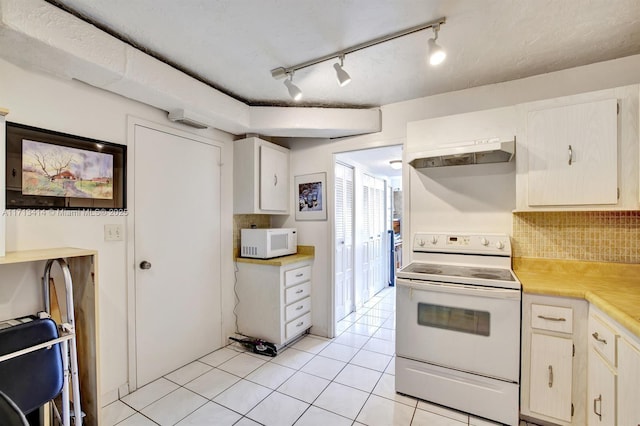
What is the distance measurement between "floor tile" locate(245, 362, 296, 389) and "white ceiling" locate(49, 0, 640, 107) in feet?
7.70

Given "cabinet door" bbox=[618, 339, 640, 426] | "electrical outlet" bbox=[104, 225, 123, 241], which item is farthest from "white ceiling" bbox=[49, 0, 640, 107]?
"cabinet door" bbox=[618, 339, 640, 426]

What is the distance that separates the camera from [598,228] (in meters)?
2.00

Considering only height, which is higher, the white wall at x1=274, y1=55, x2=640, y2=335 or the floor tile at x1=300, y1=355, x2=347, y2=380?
the white wall at x1=274, y1=55, x2=640, y2=335

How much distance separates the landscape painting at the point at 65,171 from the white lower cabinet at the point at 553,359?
2.81 metres

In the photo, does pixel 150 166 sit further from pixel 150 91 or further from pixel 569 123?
pixel 569 123

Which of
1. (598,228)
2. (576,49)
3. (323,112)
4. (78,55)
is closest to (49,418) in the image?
(78,55)

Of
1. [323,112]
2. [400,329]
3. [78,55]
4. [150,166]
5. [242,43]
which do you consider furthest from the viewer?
[323,112]

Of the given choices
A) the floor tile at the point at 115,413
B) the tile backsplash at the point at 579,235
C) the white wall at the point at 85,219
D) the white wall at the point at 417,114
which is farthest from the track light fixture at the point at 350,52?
the floor tile at the point at 115,413

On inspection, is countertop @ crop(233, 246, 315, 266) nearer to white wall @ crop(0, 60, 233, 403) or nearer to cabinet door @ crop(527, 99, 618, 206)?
white wall @ crop(0, 60, 233, 403)

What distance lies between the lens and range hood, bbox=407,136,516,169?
6.35 ft

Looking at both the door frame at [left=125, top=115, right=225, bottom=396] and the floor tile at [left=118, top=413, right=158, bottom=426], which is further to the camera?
the door frame at [left=125, top=115, right=225, bottom=396]

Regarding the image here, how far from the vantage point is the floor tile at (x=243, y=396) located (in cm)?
194

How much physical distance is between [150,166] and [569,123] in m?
2.94

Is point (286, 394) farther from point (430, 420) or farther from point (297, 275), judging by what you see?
point (297, 275)
